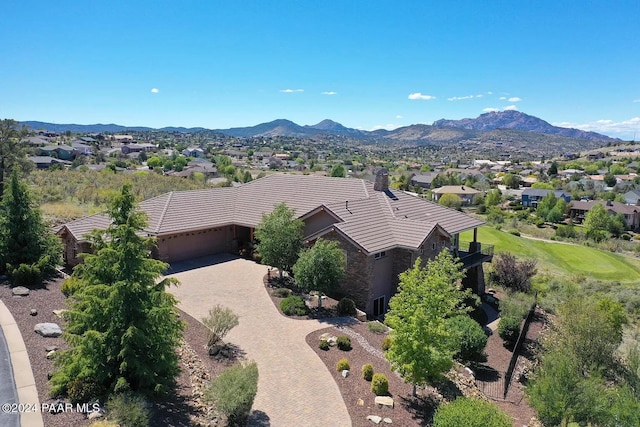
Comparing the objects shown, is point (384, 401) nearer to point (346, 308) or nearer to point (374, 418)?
point (374, 418)

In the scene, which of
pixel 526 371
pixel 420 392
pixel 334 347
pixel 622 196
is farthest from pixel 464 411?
pixel 622 196

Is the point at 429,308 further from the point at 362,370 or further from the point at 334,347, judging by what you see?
the point at 334,347

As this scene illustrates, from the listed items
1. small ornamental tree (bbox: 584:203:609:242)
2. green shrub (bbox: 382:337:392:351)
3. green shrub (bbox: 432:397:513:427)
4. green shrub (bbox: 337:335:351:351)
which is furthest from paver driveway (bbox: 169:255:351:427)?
small ornamental tree (bbox: 584:203:609:242)

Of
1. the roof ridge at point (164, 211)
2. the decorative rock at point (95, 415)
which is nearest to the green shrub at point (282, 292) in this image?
the roof ridge at point (164, 211)

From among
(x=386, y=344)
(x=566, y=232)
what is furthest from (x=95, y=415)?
(x=566, y=232)

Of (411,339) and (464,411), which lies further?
(411,339)

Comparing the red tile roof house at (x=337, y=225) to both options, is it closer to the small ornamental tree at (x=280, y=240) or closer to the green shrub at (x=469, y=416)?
the small ornamental tree at (x=280, y=240)

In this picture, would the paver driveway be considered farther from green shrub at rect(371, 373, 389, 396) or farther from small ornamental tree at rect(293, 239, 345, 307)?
small ornamental tree at rect(293, 239, 345, 307)
